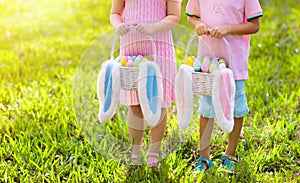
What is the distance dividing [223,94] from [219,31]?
31cm

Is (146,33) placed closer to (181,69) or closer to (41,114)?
(181,69)

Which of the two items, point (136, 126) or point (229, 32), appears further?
point (136, 126)

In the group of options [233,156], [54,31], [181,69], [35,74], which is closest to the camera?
[181,69]

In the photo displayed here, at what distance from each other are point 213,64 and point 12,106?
1.70 m

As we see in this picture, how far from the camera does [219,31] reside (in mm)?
2680

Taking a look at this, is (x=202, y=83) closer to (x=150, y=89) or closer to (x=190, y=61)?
(x=190, y=61)

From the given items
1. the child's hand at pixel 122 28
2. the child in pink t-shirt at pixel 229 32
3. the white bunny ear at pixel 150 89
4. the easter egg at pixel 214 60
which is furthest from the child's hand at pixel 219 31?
the child's hand at pixel 122 28

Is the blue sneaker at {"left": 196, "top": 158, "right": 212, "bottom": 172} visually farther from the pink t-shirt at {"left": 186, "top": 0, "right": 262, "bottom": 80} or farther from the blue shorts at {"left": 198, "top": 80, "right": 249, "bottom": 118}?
the pink t-shirt at {"left": 186, "top": 0, "right": 262, "bottom": 80}

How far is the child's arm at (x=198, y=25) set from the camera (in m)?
2.72

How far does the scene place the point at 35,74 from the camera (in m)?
4.54

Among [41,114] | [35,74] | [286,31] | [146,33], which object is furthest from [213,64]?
[286,31]

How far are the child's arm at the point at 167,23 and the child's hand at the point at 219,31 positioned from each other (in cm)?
22

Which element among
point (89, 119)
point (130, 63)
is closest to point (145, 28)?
point (130, 63)

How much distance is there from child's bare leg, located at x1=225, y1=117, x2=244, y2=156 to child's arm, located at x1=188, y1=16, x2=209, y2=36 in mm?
538
